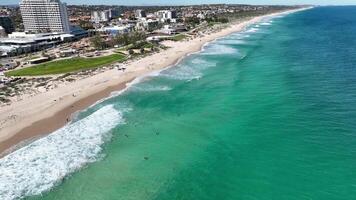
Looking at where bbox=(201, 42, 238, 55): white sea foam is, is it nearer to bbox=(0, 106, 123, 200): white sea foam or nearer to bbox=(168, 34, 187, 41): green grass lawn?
bbox=(168, 34, 187, 41): green grass lawn

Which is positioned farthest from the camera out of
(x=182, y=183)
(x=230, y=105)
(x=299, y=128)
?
(x=230, y=105)

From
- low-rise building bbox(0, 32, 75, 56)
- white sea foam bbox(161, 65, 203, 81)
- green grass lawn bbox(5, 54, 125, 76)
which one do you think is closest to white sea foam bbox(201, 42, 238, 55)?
white sea foam bbox(161, 65, 203, 81)

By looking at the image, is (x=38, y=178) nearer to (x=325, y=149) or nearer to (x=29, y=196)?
(x=29, y=196)

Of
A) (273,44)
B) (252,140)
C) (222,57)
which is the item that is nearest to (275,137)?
(252,140)

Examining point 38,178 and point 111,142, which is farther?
point 111,142

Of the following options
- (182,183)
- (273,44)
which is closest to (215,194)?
(182,183)

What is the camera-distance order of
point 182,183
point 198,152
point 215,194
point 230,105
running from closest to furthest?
point 215,194, point 182,183, point 198,152, point 230,105

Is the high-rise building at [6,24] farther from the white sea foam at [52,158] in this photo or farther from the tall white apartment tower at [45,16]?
the white sea foam at [52,158]
